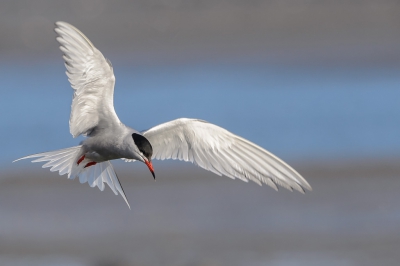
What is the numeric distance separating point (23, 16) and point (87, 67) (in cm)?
723

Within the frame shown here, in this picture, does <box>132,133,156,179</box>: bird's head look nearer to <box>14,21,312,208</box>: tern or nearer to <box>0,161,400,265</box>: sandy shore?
<box>14,21,312,208</box>: tern

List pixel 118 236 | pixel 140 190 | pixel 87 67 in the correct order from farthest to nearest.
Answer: pixel 140 190 < pixel 118 236 < pixel 87 67

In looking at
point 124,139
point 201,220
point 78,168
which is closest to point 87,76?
point 124,139

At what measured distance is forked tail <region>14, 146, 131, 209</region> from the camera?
5.16m

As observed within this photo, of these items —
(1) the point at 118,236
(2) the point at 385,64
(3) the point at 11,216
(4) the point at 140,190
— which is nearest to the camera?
(1) the point at 118,236

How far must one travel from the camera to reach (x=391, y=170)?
869 cm

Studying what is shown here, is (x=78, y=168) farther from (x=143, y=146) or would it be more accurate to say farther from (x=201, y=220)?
(x=201, y=220)

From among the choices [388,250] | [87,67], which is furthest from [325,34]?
[87,67]

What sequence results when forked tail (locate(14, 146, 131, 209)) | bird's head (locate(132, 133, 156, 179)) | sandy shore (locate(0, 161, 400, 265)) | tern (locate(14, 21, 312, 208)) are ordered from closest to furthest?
bird's head (locate(132, 133, 156, 179)) → tern (locate(14, 21, 312, 208)) → forked tail (locate(14, 146, 131, 209)) → sandy shore (locate(0, 161, 400, 265))

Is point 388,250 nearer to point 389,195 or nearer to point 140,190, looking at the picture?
point 389,195

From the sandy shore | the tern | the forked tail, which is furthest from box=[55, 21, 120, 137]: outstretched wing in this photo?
the sandy shore

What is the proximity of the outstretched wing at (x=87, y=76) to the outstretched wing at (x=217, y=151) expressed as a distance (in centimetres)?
32

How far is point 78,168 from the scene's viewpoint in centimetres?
534

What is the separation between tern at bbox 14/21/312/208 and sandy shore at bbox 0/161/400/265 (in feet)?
5.40
